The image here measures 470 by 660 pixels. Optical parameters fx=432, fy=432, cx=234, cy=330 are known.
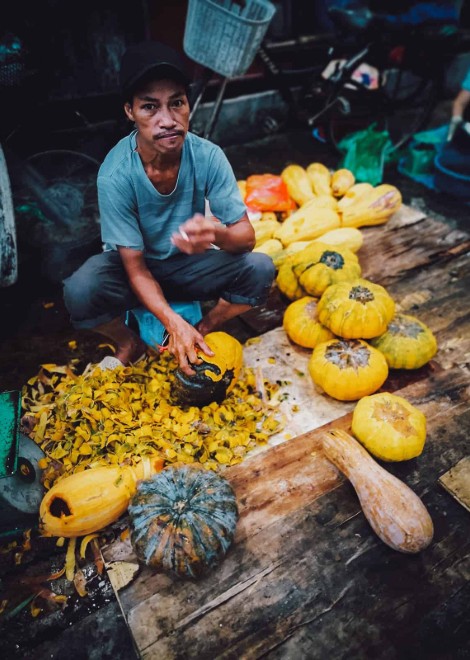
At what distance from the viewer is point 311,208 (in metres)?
4.12

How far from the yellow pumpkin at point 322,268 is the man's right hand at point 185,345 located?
3.49 feet

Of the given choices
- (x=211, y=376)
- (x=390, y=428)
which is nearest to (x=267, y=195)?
(x=211, y=376)

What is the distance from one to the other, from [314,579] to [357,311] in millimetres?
1495

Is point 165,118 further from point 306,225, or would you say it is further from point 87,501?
point 306,225

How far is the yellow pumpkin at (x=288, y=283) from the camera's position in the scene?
3.34m

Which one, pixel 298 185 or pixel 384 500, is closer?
pixel 384 500

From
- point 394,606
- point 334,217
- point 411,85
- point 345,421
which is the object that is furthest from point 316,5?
point 394,606

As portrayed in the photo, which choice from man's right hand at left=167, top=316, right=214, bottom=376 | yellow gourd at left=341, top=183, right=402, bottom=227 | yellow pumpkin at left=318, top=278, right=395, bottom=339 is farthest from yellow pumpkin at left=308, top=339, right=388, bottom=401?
yellow gourd at left=341, top=183, right=402, bottom=227

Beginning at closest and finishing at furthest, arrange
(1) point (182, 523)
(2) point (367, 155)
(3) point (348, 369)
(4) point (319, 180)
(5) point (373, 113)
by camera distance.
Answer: (1) point (182, 523), (3) point (348, 369), (4) point (319, 180), (2) point (367, 155), (5) point (373, 113)

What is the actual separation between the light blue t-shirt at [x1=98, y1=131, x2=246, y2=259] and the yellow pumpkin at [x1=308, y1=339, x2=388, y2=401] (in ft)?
3.38

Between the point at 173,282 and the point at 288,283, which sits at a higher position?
the point at 173,282


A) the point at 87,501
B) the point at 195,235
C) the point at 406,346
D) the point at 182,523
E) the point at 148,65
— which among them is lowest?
the point at 87,501

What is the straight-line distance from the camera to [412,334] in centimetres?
281

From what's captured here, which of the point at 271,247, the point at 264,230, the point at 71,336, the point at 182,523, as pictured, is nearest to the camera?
the point at 182,523
